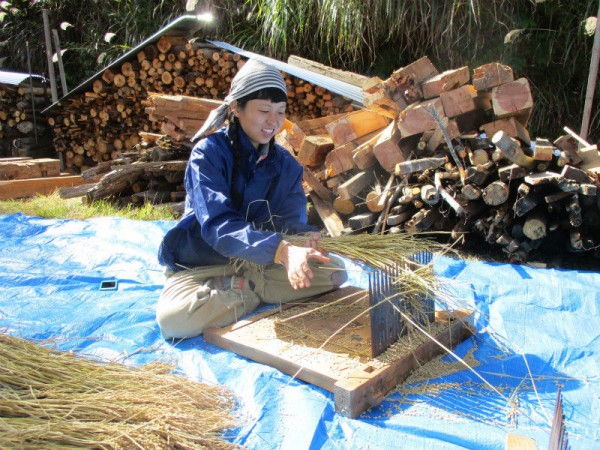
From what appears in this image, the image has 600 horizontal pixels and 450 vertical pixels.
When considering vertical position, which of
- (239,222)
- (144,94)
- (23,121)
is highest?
(144,94)

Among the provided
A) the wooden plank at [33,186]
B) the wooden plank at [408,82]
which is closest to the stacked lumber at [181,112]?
the wooden plank at [33,186]

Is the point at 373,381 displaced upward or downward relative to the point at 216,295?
downward

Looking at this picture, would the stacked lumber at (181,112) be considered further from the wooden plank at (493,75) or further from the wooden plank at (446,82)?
the wooden plank at (493,75)

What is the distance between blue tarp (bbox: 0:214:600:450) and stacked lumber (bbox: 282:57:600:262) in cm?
54

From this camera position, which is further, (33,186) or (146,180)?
(33,186)

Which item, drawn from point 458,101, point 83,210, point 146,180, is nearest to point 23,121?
point 146,180

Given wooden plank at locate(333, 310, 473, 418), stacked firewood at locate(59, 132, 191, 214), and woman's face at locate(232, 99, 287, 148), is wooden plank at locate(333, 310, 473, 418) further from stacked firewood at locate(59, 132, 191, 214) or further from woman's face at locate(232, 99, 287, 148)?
stacked firewood at locate(59, 132, 191, 214)

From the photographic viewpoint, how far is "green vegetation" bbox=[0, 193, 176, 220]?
204 inches

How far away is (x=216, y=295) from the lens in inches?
98.7

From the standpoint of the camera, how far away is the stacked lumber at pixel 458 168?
11.9 feet

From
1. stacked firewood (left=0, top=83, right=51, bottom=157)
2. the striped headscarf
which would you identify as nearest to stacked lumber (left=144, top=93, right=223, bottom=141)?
the striped headscarf

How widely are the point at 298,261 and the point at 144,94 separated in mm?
6871

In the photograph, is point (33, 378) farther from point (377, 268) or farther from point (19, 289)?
point (19, 289)

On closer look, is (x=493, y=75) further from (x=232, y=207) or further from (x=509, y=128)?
(x=232, y=207)
